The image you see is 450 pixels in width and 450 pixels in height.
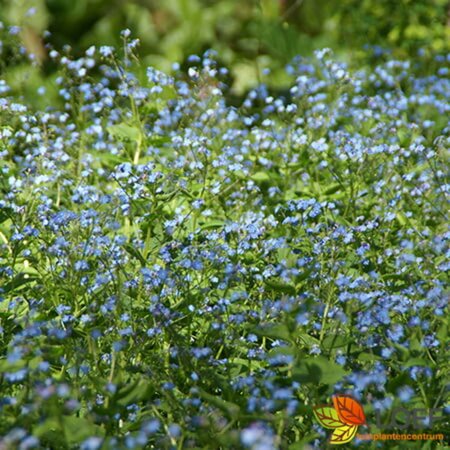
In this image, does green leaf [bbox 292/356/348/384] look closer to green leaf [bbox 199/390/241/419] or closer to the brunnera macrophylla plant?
the brunnera macrophylla plant

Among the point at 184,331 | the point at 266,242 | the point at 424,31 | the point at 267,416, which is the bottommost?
the point at 267,416

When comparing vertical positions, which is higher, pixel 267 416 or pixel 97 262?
pixel 97 262

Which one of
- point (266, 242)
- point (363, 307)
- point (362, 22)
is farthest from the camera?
point (362, 22)

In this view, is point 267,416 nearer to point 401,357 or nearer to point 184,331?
point 401,357

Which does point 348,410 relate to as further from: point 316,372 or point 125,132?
point 125,132

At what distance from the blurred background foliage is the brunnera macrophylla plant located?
214cm

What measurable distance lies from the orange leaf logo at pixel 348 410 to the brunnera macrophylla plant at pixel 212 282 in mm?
47

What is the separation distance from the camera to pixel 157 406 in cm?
287

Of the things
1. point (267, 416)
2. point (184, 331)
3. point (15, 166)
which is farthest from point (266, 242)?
point (15, 166)

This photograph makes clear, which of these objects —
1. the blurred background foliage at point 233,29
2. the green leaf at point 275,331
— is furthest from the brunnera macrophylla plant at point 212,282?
the blurred background foliage at point 233,29

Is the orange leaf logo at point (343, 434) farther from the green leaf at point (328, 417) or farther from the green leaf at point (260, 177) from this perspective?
the green leaf at point (260, 177)

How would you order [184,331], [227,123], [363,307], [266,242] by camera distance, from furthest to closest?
[227,123], [266,242], [184,331], [363,307]

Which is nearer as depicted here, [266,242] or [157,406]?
[157,406]

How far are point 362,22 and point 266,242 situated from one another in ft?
16.3
